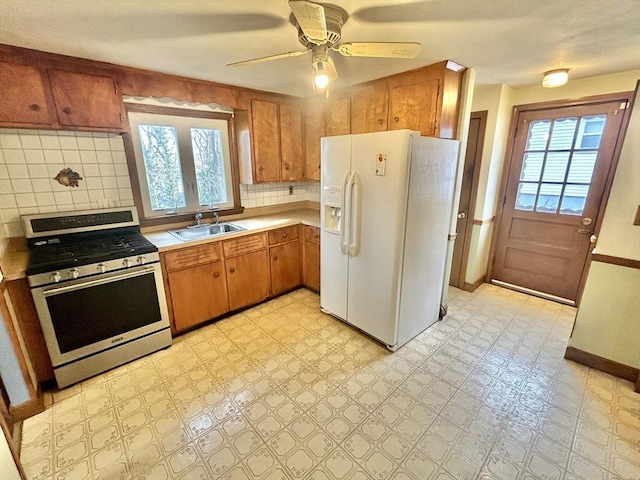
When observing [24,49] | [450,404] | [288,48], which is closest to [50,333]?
[24,49]

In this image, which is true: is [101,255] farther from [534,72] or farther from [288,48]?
[534,72]

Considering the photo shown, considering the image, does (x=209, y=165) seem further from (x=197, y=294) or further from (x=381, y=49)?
(x=381, y=49)

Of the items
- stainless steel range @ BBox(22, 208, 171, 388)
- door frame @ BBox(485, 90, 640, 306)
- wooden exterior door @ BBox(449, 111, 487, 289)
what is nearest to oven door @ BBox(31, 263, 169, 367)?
stainless steel range @ BBox(22, 208, 171, 388)

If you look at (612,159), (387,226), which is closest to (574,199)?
(612,159)

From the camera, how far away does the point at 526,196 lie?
322 centimetres

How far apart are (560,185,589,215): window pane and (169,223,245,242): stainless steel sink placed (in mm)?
3405

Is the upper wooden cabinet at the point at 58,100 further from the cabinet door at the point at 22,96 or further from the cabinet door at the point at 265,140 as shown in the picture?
the cabinet door at the point at 265,140

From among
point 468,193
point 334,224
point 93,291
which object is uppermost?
point 468,193

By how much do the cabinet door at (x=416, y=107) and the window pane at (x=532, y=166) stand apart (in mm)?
1610

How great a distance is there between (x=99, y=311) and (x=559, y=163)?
4.41 metres

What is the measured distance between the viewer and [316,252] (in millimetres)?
3232

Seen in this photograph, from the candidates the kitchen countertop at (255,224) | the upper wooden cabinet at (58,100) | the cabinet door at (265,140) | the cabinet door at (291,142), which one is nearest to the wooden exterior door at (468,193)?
the kitchen countertop at (255,224)

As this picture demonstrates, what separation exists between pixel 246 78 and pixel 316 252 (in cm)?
187

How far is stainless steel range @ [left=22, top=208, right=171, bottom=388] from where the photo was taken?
1.87 meters
